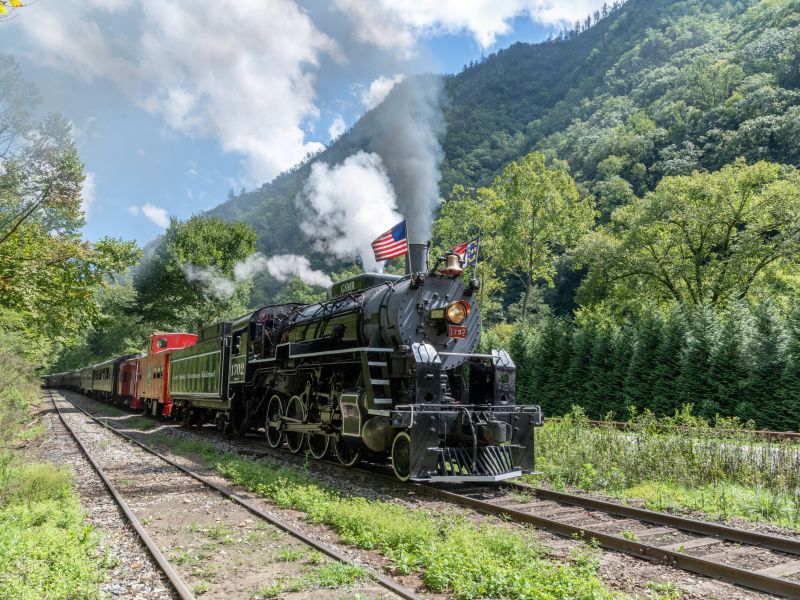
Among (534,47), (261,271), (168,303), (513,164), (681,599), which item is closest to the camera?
(681,599)

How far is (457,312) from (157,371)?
17.7 m

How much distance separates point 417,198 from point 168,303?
2577 centimetres

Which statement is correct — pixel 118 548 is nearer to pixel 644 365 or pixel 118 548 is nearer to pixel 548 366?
pixel 644 365

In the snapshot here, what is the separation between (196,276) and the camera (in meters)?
39.8

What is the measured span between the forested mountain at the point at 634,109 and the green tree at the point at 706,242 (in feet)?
35.8

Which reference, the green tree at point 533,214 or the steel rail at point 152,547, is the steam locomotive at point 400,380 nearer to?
the steel rail at point 152,547

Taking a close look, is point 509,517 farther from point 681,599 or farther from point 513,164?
point 513,164

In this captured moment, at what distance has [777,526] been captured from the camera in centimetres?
687

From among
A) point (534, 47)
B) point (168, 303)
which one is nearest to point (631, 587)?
point (168, 303)

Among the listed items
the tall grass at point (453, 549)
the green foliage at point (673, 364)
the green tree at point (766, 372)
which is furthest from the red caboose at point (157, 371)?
the green tree at point (766, 372)

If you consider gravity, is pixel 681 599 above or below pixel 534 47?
below

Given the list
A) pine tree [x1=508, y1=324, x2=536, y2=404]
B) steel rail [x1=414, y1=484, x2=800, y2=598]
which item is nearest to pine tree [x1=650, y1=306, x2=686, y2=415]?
pine tree [x1=508, y1=324, x2=536, y2=404]

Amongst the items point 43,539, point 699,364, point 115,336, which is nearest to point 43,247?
point 43,539

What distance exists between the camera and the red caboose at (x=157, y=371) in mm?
22406
